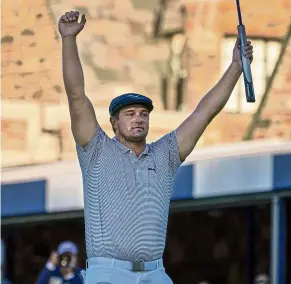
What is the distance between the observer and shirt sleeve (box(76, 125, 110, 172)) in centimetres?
638

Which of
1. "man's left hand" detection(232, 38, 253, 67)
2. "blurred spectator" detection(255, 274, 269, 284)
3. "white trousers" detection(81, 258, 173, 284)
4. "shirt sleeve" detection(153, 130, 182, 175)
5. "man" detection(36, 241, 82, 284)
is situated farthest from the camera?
"blurred spectator" detection(255, 274, 269, 284)

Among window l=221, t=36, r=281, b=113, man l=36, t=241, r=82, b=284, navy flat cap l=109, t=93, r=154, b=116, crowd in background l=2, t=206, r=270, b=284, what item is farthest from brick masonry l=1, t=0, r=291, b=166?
navy flat cap l=109, t=93, r=154, b=116

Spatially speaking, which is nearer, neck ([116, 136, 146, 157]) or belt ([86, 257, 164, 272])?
belt ([86, 257, 164, 272])

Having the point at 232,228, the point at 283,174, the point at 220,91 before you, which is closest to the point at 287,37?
the point at 232,228

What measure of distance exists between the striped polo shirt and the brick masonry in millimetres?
11176

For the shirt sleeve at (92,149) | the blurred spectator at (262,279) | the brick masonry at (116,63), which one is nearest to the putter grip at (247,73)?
the shirt sleeve at (92,149)

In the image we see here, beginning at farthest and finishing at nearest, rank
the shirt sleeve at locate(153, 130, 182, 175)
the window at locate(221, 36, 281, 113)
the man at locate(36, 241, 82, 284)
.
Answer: the window at locate(221, 36, 281, 113) → the man at locate(36, 241, 82, 284) → the shirt sleeve at locate(153, 130, 182, 175)

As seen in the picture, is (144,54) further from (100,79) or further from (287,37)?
(287,37)

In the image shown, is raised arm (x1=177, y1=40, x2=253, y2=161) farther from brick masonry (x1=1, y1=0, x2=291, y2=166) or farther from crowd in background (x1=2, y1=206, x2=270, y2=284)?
brick masonry (x1=1, y1=0, x2=291, y2=166)

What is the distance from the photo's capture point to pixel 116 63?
794 inches

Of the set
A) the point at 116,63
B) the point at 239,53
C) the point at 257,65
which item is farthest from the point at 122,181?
the point at 116,63

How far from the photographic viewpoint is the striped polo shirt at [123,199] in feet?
20.5

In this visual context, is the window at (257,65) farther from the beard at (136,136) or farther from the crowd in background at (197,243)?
the beard at (136,136)

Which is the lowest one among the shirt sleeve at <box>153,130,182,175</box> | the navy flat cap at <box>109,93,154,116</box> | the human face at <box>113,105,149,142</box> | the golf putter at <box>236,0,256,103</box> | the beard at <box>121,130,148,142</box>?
the shirt sleeve at <box>153,130,182,175</box>
